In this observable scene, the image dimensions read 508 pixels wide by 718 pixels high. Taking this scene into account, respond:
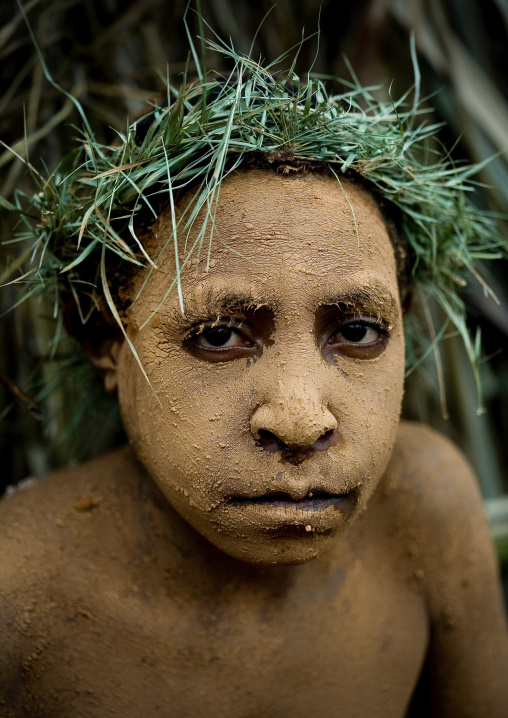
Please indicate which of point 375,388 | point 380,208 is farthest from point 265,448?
point 380,208

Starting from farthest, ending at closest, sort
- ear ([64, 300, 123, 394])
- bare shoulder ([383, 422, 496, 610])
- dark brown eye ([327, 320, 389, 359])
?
bare shoulder ([383, 422, 496, 610]) < ear ([64, 300, 123, 394]) < dark brown eye ([327, 320, 389, 359])

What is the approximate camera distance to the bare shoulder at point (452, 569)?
4.22 ft

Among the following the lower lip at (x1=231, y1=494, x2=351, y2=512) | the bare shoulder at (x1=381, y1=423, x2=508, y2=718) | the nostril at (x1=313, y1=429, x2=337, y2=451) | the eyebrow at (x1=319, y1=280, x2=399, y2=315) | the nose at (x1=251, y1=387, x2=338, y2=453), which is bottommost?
the bare shoulder at (x1=381, y1=423, x2=508, y2=718)

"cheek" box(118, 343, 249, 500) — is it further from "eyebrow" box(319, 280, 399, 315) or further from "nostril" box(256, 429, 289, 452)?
"eyebrow" box(319, 280, 399, 315)

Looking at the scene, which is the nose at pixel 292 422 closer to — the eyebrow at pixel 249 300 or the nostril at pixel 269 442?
the nostril at pixel 269 442

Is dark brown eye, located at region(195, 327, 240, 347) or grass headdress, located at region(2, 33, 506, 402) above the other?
grass headdress, located at region(2, 33, 506, 402)

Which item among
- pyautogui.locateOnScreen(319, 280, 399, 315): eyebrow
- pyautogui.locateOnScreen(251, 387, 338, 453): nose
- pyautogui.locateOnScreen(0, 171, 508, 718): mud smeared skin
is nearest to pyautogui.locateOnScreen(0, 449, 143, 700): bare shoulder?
pyautogui.locateOnScreen(0, 171, 508, 718): mud smeared skin

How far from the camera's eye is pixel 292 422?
2.80ft

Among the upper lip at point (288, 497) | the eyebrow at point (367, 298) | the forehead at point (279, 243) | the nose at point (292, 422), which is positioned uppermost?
the forehead at point (279, 243)

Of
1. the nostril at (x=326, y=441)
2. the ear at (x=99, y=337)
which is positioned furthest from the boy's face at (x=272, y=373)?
the ear at (x=99, y=337)

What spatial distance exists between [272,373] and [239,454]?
111 millimetres

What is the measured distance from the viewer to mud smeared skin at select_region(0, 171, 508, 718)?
2.98 feet

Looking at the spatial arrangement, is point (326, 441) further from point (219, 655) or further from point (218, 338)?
point (219, 655)

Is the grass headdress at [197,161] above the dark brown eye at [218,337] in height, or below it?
above
